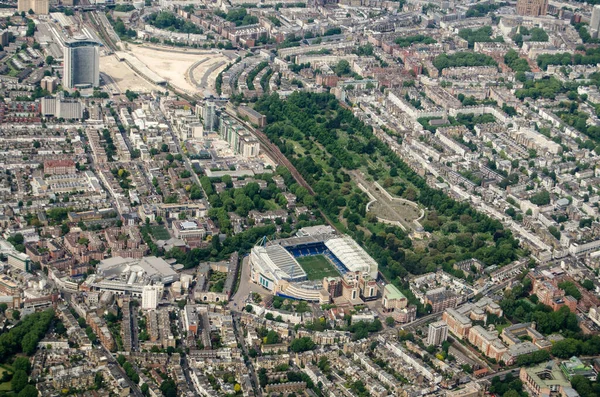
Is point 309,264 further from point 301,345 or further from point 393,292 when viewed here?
point 301,345

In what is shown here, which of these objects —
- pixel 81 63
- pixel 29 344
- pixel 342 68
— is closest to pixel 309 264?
pixel 29 344

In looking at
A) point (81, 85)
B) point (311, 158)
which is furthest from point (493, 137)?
point (81, 85)

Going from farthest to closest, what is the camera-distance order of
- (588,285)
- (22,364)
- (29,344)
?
(588,285)
(29,344)
(22,364)

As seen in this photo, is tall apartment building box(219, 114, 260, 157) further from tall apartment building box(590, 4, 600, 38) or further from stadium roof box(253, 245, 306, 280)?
tall apartment building box(590, 4, 600, 38)

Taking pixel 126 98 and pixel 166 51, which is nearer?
pixel 126 98

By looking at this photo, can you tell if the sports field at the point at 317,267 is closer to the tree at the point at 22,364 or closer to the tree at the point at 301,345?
the tree at the point at 301,345

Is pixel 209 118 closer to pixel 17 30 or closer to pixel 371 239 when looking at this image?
pixel 371 239
